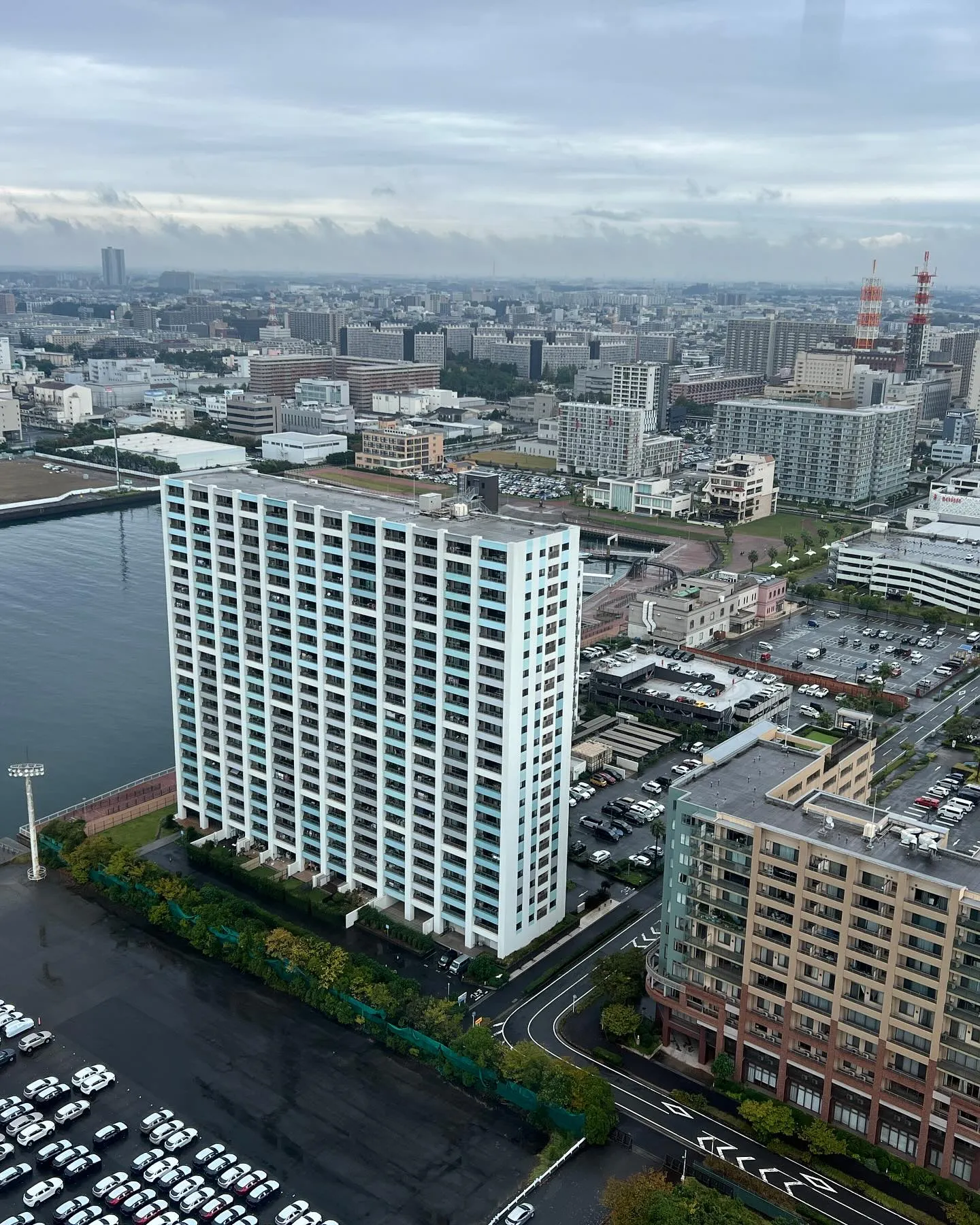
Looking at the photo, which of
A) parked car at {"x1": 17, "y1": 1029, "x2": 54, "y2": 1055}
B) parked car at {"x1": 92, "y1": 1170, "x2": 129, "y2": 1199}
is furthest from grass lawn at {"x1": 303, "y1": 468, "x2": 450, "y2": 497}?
parked car at {"x1": 92, "y1": 1170, "x2": 129, "y2": 1199}

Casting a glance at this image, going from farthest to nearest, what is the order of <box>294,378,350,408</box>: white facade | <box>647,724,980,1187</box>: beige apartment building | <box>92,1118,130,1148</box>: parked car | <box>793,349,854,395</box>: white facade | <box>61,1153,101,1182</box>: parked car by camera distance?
1. <box>294,378,350,408</box>: white facade
2. <box>793,349,854,395</box>: white facade
3. <box>92,1118,130,1148</box>: parked car
4. <box>61,1153,101,1182</box>: parked car
5. <box>647,724,980,1187</box>: beige apartment building

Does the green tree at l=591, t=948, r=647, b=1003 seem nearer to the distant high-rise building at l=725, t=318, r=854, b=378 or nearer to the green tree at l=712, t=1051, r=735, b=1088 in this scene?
the green tree at l=712, t=1051, r=735, b=1088

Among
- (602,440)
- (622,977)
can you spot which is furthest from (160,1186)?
(602,440)

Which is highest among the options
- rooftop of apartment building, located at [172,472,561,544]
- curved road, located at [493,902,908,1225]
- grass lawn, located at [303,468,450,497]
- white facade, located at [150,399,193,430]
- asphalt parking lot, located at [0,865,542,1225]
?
rooftop of apartment building, located at [172,472,561,544]

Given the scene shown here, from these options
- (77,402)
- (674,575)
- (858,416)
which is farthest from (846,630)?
(77,402)

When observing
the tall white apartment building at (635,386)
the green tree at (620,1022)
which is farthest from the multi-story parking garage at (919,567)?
the tall white apartment building at (635,386)

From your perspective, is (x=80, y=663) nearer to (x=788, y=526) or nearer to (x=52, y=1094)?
(x=52, y=1094)
